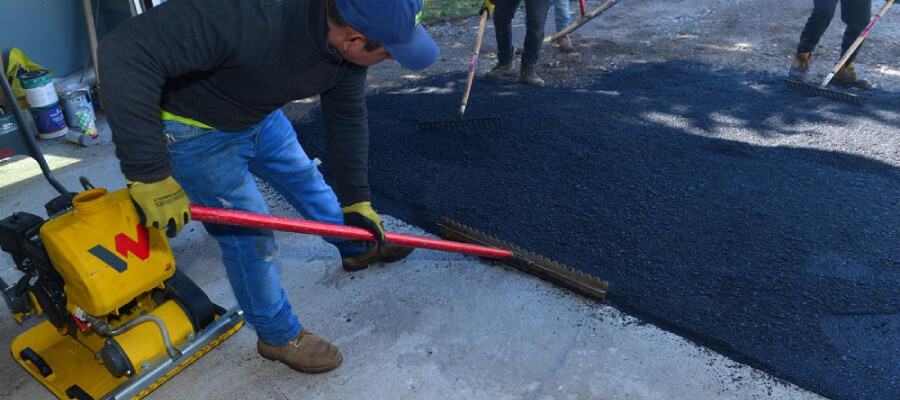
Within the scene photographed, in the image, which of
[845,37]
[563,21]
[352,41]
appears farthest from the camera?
[563,21]

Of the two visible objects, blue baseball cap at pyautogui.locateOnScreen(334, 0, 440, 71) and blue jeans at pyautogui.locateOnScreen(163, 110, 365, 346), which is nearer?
blue baseball cap at pyautogui.locateOnScreen(334, 0, 440, 71)

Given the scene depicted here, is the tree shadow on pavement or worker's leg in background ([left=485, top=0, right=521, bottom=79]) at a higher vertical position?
worker's leg in background ([left=485, top=0, right=521, bottom=79])

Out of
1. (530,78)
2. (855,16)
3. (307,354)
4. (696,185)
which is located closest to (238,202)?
(307,354)

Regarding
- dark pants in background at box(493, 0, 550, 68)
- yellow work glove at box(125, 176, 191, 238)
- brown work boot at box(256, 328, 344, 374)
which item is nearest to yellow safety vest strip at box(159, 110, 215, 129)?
yellow work glove at box(125, 176, 191, 238)

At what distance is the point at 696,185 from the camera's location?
3691mm

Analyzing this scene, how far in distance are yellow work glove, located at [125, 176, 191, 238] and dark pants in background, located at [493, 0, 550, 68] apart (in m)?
4.01

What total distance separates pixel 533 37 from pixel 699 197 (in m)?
2.31

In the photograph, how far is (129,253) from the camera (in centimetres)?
186

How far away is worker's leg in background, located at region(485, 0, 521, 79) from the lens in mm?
5320

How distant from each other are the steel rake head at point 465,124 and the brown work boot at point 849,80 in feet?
10.4

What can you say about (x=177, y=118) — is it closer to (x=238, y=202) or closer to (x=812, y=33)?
(x=238, y=202)

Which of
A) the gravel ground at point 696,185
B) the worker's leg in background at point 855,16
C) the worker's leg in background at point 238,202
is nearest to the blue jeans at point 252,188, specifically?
the worker's leg in background at point 238,202

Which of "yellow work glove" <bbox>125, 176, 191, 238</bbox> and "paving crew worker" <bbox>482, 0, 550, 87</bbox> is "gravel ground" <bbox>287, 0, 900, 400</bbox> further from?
"yellow work glove" <bbox>125, 176, 191, 238</bbox>

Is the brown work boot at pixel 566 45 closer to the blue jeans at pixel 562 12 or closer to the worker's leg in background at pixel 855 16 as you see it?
the blue jeans at pixel 562 12
